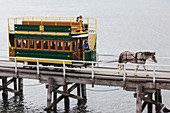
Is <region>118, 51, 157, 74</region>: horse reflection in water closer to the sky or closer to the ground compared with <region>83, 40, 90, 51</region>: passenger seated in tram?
closer to the ground

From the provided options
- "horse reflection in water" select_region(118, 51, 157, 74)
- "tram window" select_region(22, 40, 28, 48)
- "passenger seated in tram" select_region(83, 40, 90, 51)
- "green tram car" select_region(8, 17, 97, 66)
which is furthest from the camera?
"tram window" select_region(22, 40, 28, 48)

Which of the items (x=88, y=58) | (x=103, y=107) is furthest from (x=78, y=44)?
(x=103, y=107)

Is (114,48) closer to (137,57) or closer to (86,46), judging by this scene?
(86,46)

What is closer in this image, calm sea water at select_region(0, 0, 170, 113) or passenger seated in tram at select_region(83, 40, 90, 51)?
passenger seated in tram at select_region(83, 40, 90, 51)

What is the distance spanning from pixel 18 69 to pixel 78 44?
4.37m

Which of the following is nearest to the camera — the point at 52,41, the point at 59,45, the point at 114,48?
the point at 59,45

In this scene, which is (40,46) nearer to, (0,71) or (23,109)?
(0,71)

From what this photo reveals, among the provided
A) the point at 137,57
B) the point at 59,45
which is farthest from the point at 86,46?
the point at 137,57

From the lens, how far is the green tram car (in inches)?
1209

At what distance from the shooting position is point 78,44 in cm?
3089

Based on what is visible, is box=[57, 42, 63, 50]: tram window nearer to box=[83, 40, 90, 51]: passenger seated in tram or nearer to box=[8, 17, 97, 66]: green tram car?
box=[8, 17, 97, 66]: green tram car

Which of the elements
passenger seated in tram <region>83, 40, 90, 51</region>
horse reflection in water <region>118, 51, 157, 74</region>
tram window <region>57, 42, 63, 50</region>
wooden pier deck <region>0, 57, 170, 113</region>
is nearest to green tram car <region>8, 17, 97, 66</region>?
tram window <region>57, 42, 63, 50</region>

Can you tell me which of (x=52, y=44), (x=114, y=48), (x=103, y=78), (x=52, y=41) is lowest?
(x=114, y=48)

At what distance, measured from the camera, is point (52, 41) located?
3134cm
